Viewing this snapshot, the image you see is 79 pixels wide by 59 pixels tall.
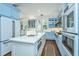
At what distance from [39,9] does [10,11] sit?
1.63ft

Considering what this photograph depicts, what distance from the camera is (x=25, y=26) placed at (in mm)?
1602

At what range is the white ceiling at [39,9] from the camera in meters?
1.46

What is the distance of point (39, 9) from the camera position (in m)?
1.58

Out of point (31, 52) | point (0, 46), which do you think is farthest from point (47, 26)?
point (0, 46)

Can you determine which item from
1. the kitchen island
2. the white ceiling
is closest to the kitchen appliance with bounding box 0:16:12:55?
the kitchen island

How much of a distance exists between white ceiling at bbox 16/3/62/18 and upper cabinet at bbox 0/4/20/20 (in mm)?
85

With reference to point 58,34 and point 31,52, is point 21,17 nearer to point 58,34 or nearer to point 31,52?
point 31,52

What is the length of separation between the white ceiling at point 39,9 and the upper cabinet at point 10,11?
0.28ft

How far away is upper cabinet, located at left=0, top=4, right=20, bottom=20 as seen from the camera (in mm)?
1609

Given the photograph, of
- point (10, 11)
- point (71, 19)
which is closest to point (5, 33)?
point (10, 11)

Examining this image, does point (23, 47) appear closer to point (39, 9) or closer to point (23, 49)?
point (23, 49)

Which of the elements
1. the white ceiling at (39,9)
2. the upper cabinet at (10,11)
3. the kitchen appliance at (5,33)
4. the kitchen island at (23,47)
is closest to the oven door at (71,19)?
the white ceiling at (39,9)

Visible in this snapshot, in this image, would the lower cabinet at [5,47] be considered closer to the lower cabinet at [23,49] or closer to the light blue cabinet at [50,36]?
the lower cabinet at [23,49]

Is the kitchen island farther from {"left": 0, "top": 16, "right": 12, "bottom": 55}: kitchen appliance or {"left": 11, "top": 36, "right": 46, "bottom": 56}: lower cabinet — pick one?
{"left": 0, "top": 16, "right": 12, "bottom": 55}: kitchen appliance
